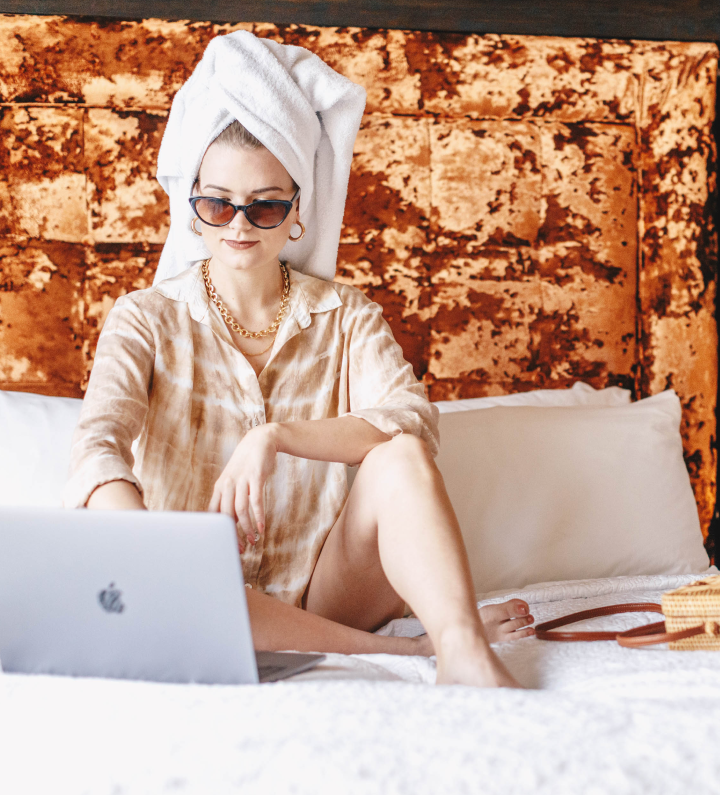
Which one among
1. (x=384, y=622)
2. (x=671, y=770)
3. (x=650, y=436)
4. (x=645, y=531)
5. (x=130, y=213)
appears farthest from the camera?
(x=130, y=213)

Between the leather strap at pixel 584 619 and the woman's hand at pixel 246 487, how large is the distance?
1.46 ft

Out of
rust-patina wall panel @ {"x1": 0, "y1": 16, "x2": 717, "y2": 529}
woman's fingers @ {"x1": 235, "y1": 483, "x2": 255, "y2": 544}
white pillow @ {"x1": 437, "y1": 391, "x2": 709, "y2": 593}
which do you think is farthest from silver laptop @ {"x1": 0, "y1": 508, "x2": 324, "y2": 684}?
rust-patina wall panel @ {"x1": 0, "y1": 16, "x2": 717, "y2": 529}

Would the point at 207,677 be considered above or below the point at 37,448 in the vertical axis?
below

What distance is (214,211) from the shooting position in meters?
1.28

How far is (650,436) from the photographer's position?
1667 millimetres

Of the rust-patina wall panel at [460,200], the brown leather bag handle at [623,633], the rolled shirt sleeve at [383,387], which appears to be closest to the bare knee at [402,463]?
the rolled shirt sleeve at [383,387]

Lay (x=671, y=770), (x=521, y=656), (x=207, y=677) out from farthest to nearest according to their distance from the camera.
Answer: (x=521, y=656), (x=207, y=677), (x=671, y=770)

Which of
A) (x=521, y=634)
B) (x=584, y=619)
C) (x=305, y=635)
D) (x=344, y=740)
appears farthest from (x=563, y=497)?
(x=344, y=740)

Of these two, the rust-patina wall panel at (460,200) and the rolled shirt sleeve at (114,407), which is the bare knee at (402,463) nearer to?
the rolled shirt sleeve at (114,407)

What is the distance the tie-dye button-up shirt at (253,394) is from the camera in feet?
4.10

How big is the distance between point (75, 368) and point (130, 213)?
1.39 ft

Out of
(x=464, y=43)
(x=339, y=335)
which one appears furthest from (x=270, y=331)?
(x=464, y=43)

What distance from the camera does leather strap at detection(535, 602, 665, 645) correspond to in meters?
1.06

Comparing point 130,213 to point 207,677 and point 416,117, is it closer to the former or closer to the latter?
point 416,117
